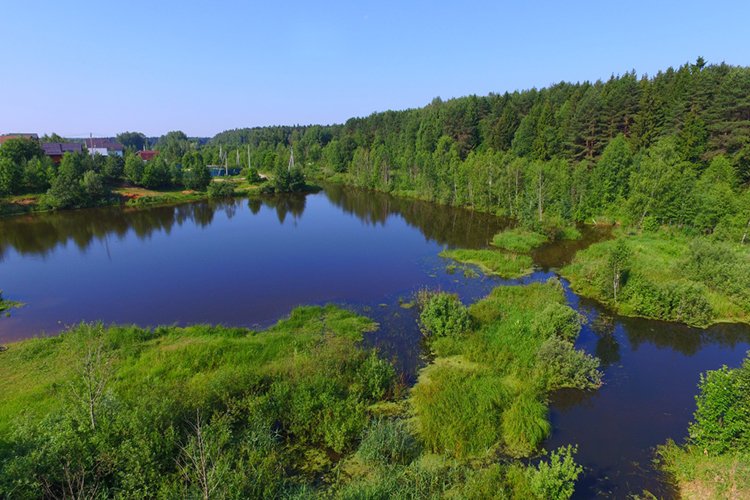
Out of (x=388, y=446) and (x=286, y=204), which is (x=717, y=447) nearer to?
(x=388, y=446)

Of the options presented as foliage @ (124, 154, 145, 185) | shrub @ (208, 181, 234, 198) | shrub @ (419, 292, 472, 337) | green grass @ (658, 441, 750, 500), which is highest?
foliage @ (124, 154, 145, 185)

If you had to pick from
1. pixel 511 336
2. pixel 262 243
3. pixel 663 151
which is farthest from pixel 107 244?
pixel 663 151

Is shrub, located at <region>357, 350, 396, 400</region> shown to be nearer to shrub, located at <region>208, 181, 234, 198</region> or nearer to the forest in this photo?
the forest

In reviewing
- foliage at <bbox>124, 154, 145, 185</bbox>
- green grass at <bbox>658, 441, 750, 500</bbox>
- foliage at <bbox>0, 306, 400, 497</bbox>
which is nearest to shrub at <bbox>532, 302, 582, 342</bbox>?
green grass at <bbox>658, 441, 750, 500</bbox>

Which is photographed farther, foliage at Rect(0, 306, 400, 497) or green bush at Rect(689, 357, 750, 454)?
green bush at Rect(689, 357, 750, 454)

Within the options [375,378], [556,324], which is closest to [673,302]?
[556,324]

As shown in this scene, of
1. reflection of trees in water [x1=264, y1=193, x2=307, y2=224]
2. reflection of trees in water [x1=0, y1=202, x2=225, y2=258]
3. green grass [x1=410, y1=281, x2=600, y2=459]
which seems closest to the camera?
green grass [x1=410, y1=281, x2=600, y2=459]
